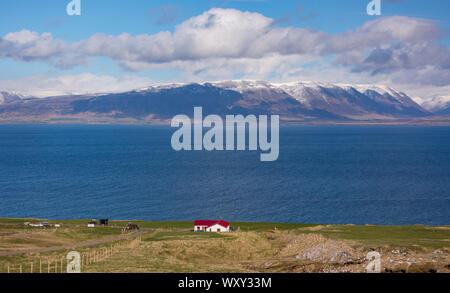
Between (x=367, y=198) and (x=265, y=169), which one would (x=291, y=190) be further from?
(x=265, y=169)

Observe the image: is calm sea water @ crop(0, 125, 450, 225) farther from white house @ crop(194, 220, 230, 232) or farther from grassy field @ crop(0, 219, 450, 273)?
grassy field @ crop(0, 219, 450, 273)

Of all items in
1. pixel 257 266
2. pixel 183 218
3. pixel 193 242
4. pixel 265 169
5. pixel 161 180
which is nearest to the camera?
pixel 257 266

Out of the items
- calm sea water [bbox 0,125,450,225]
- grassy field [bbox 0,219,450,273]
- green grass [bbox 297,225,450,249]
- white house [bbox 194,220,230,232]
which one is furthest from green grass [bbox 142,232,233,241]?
calm sea water [bbox 0,125,450,225]

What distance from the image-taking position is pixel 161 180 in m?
143

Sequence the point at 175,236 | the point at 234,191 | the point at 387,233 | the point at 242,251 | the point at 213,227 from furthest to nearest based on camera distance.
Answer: the point at 234,191 → the point at 213,227 → the point at 387,233 → the point at 175,236 → the point at 242,251

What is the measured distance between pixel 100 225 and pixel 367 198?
68078mm

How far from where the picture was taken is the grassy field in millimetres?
35469

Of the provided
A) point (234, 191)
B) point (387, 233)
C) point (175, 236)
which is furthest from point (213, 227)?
point (234, 191)

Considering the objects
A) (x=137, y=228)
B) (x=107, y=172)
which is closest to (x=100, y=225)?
(x=137, y=228)

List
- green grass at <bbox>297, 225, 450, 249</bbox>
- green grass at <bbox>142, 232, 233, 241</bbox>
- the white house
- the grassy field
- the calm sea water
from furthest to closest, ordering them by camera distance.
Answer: the calm sea water < the white house < green grass at <bbox>142, 232, 233, 241</bbox> < green grass at <bbox>297, 225, 450, 249</bbox> < the grassy field

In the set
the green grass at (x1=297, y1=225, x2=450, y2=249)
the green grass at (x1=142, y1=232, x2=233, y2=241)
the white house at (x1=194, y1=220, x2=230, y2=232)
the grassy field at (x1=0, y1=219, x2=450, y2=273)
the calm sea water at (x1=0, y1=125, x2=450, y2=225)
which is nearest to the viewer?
the grassy field at (x1=0, y1=219, x2=450, y2=273)

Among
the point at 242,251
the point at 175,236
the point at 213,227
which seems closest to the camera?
the point at 242,251

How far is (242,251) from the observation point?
1959 inches

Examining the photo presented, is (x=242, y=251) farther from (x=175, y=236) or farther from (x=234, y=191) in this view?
(x=234, y=191)
